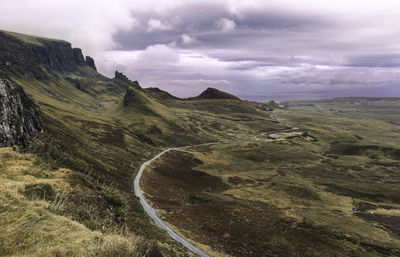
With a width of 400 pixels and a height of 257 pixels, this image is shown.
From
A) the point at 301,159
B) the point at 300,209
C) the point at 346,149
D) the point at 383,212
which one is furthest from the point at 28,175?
the point at 346,149

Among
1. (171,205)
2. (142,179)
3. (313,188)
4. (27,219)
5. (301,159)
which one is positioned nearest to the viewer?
(27,219)

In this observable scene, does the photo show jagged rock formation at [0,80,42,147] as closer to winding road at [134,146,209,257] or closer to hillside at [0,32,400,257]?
hillside at [0,32,400,257]

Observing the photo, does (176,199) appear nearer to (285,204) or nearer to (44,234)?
(285,204)

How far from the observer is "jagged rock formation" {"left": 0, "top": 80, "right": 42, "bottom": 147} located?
4041 cm

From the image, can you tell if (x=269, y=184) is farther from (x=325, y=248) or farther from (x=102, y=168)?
(x=102, y=168)

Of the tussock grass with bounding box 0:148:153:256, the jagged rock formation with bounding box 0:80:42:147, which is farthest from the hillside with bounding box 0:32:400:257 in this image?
the jagged rock formation with bounding box 0:80:42:147

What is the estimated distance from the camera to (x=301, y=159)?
14250 centimetres

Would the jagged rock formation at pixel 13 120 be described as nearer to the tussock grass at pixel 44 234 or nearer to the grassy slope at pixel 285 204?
the tussock grass at pixel 44 234

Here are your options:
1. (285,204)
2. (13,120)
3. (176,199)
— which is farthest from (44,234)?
(285,204)

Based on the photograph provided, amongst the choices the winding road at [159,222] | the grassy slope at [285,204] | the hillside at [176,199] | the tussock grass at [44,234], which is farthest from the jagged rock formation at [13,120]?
the grassy slope at [285,204]

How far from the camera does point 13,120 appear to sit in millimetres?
45344

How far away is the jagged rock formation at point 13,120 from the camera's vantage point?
133 feet

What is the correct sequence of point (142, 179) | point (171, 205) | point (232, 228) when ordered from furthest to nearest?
1. point (142, 179)
2. point (171, 205)
3. point (232, 228)

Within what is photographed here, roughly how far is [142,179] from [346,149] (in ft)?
573
